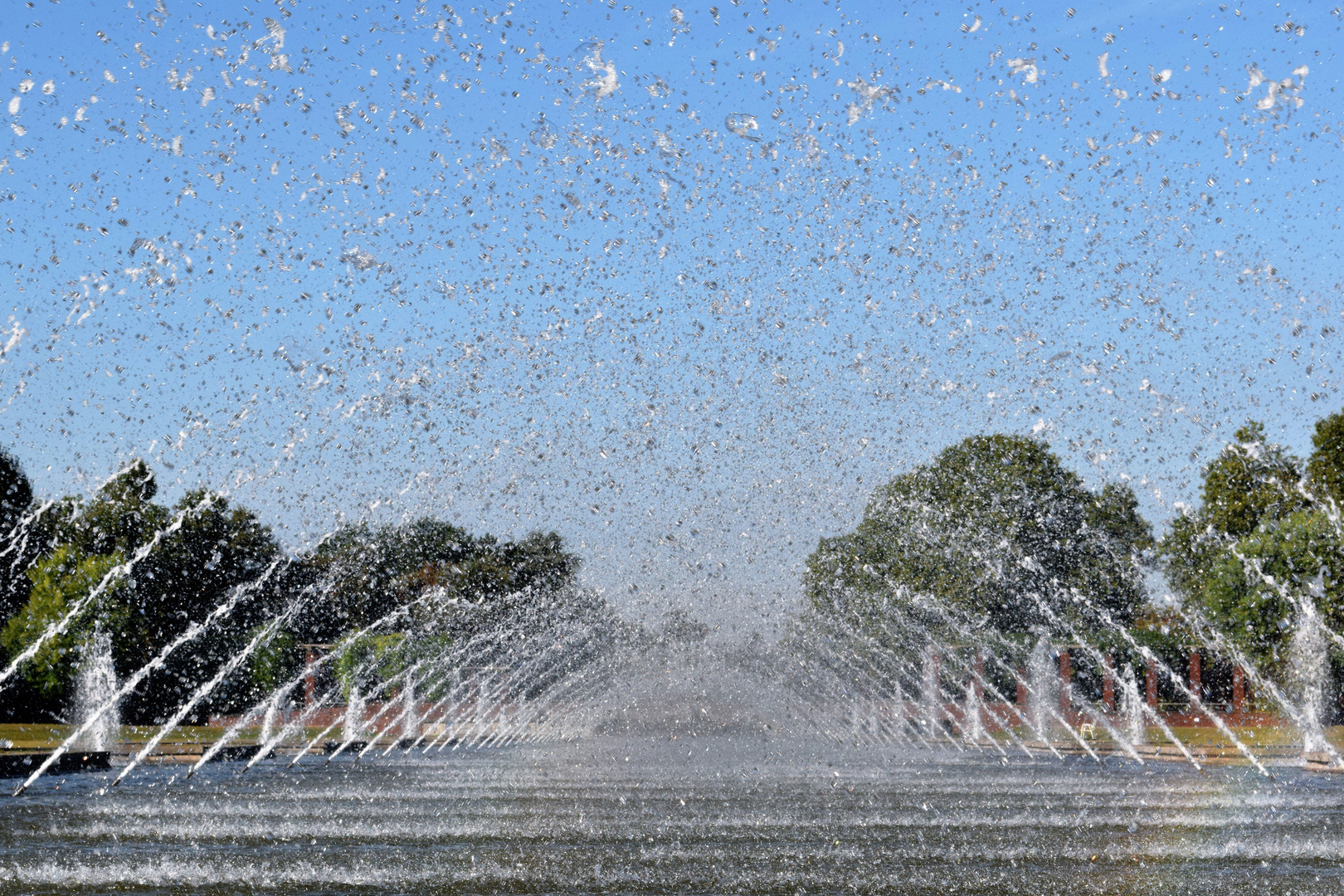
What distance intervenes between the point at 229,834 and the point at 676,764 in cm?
1442

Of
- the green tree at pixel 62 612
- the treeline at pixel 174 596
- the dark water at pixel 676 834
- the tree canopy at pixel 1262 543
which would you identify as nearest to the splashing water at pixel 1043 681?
the tree canopy at pixel 1262 543

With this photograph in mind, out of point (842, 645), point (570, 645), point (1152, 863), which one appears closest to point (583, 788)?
point (1152, 863)

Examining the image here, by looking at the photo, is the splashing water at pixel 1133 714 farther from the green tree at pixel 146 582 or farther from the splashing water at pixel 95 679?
the green tree at pixel 146 582

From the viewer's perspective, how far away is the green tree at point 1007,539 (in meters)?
62.8

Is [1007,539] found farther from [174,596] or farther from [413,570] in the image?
[413,570]

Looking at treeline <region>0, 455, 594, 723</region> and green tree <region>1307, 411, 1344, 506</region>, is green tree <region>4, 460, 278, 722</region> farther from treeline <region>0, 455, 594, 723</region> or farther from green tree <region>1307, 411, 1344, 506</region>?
green tree <region>1307, 411, 1344, 506</region>

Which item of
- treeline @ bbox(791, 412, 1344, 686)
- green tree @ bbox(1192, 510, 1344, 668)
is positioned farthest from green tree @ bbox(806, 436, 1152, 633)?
green tree @ bbox(1192, 510, 1344, 668)

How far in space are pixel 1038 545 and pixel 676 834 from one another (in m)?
52.1

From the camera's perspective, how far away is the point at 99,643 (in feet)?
174

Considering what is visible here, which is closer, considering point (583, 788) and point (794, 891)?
point (794, 891)

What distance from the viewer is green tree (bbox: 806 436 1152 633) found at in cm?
6275

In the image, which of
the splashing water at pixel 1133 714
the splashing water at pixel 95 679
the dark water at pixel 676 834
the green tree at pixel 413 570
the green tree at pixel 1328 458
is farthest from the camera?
the green tree at pixel 413 570

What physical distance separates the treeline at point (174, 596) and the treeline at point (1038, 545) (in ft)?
75.6

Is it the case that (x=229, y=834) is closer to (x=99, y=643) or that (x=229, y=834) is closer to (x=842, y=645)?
(x=99, y=643)
